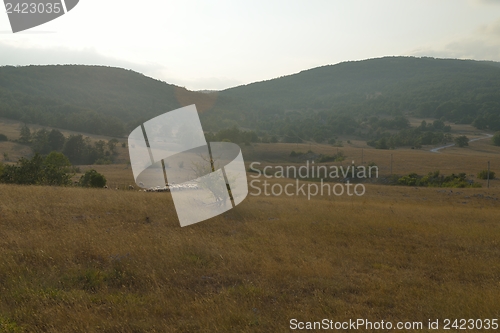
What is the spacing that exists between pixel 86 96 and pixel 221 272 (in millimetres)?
151120

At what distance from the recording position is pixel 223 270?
711 cm

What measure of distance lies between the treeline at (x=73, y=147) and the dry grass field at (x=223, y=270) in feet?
176

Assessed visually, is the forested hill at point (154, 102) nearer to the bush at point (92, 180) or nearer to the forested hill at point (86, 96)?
the forested hill at point (86, 96)

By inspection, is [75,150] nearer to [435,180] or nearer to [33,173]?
[33,173]

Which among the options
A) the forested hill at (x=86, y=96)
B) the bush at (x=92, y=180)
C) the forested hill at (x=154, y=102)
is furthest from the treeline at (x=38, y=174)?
the forested hill at (x=154, y=102)

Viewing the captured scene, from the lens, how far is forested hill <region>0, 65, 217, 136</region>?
317ft

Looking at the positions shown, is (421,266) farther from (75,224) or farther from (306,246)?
(75,224)

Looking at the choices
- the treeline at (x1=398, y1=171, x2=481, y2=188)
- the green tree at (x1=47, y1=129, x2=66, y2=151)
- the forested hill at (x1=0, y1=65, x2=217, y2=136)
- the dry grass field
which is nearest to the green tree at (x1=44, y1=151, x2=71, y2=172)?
the dry grass field

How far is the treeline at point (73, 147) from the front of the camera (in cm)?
6294

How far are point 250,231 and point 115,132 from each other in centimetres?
8966

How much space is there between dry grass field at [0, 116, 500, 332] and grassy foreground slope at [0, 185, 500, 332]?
0.08ft

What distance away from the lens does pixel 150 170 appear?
3734 cm

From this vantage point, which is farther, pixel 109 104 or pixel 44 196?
pixel 109 104

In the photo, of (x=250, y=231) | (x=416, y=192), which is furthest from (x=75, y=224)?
(x=416, y=192)
